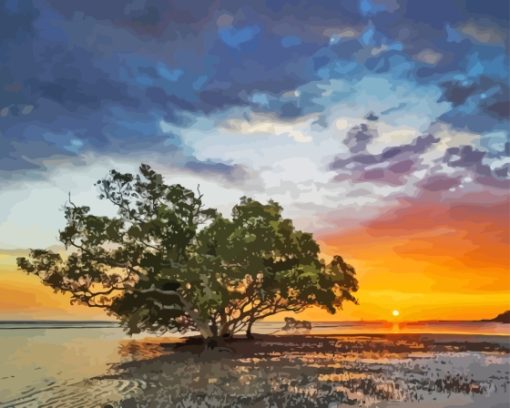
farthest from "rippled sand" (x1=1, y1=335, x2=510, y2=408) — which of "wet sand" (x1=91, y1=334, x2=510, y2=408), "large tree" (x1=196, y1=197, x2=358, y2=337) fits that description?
"large tree" (x1=196, y1=197, x2=358, y2=337)

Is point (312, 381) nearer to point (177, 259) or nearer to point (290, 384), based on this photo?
point (290, 384)

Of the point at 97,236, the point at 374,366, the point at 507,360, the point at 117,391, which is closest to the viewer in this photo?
the point at 117,391

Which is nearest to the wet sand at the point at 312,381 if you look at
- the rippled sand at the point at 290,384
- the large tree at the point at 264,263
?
the rippled sand at the point at 290,384

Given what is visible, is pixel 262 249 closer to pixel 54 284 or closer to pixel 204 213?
pixel 204 213

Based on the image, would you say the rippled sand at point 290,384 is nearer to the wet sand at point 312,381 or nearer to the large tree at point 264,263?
the wet sand at point 312,381

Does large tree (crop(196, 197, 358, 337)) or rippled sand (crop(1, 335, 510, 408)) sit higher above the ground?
large tree (crop(196, 197, 358, 337))

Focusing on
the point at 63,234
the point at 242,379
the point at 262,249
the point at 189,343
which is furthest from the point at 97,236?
the point at 242,379

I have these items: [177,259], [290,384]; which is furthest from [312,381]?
[177,259]

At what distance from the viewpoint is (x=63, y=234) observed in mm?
45750

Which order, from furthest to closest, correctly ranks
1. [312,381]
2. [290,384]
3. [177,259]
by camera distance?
[177,259] < [312,381] < [290,384]

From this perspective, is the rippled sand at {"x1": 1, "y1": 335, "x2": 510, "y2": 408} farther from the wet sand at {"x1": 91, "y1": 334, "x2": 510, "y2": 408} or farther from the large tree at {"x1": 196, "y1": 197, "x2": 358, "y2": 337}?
the large tree at {"x1": 196, "y1": 197, "x2": 358, "y2": 337}

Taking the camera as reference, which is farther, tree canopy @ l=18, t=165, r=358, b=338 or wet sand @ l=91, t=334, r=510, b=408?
tree canopy @ l=18, t=165, r=358, b=338

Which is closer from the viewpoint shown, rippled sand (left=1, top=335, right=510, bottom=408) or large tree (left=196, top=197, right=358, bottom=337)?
rippled sand (left=1, top=335, right=510, bottom=408)

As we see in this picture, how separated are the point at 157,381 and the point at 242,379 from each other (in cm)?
399
